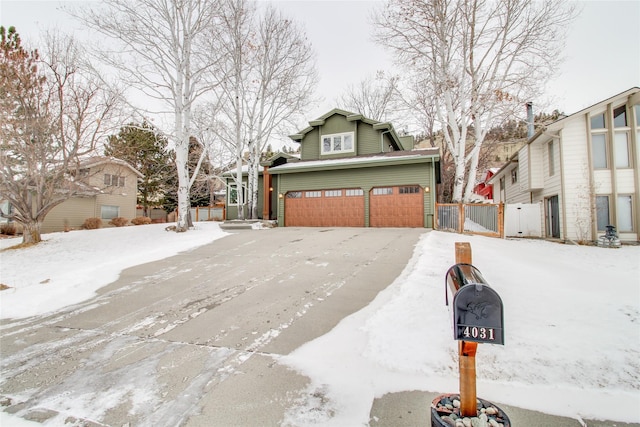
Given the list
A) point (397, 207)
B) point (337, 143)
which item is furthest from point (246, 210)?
point (397, 207)

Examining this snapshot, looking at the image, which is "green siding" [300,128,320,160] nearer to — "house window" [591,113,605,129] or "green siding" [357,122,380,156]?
"green siding" [357,122,380,156]

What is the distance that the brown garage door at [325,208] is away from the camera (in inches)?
564

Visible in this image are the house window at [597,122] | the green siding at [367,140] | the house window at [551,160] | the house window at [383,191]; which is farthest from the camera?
the green siding at [367,140]

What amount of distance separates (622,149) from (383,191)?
28.7ft

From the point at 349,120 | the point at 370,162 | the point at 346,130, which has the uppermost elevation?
the point at 349,120

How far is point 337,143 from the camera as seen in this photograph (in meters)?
17.2

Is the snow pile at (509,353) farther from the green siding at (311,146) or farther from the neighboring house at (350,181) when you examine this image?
the green siding at (311,146)

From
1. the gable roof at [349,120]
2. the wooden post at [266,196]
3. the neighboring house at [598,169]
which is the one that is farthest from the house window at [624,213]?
the wooden post at [266,196]

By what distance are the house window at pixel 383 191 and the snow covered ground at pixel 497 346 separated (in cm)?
790

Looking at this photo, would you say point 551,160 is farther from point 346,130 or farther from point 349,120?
point 346,130

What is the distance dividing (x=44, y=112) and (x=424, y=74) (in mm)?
15904

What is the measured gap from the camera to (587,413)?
6.79ft

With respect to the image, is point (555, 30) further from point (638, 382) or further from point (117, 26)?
point (117, 26)

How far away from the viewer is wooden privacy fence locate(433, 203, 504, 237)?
1127 centimetres
